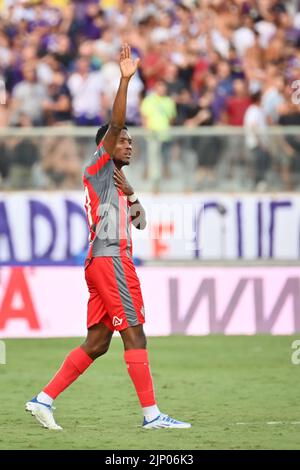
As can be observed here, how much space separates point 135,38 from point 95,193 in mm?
12096

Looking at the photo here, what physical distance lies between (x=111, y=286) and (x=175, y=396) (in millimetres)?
2108

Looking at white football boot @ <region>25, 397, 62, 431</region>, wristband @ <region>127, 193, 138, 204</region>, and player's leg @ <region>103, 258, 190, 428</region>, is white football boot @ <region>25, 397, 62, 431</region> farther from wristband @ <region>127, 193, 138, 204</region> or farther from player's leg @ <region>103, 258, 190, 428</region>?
wristband @ <region>127, 193, 138, 204</region>

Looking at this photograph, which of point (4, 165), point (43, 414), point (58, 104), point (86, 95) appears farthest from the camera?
point (58, 104)

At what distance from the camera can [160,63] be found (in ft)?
64.6

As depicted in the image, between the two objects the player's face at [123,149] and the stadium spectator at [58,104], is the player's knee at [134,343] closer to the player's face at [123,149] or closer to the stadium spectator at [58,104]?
the player's face at [123,149]

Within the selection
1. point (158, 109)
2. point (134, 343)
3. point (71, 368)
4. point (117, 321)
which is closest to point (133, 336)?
point (134, 343)

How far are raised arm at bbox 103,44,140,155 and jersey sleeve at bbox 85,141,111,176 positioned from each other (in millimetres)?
44

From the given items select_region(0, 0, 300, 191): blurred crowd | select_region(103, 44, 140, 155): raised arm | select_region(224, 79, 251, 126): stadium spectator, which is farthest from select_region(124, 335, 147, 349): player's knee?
select_region(224, 79, 251, 126): stadium spectator

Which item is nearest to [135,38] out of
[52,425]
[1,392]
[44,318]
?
[44,318]

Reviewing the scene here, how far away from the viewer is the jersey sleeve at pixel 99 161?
8656mm

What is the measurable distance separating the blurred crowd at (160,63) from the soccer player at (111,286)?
380 inches

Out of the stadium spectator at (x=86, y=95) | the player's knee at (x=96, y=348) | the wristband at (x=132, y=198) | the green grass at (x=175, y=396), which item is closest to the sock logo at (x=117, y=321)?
the player's knee at (x=96, y=348)

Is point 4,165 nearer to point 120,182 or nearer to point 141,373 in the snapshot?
point 120,182

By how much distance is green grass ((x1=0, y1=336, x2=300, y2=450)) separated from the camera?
27.0 ft
